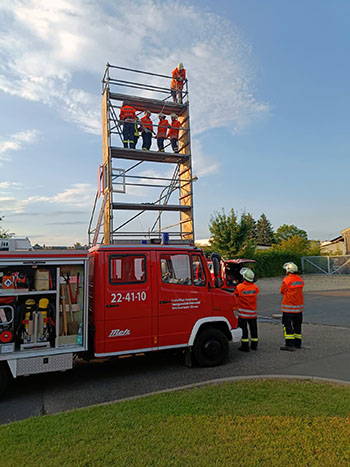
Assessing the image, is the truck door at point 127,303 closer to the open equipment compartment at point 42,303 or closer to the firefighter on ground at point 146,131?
the open equipment compartment at point 42,303

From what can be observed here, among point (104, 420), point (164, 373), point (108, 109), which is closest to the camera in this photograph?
point (104, 420)

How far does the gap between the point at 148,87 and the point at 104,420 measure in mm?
11138

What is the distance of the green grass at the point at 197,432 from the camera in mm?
3057

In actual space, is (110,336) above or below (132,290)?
below

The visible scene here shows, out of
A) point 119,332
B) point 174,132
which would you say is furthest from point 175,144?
point 119,332

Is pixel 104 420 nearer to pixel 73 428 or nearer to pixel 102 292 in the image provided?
pixel 73 428

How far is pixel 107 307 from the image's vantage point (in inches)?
215

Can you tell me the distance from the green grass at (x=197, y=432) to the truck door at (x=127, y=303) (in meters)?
1.22

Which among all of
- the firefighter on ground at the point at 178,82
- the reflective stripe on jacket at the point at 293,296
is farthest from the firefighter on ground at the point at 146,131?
→ the reflective stripe on jacket at the point at 293,296

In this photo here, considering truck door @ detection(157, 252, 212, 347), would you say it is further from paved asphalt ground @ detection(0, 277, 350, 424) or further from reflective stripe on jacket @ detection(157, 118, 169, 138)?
reflective stripe on jacket @ detection(157, 118, 169, 138)

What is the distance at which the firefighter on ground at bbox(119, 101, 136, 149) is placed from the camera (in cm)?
1095

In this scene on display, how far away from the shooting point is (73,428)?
12.0ft

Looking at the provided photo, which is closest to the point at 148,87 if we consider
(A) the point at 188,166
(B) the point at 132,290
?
(A) the point at 188,166

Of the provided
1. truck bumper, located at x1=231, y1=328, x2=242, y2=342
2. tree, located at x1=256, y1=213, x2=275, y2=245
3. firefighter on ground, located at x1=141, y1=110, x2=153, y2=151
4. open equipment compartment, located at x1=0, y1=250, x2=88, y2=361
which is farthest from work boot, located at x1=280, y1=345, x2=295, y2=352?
tree, located at x1=256, y1=213, x2=275, y2=245
